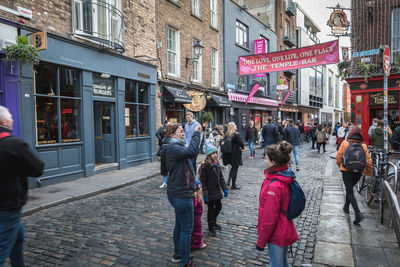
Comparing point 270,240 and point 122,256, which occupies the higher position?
point 270,240

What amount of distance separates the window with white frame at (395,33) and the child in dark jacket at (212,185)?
1158cm

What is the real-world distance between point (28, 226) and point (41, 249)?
45.6 inches

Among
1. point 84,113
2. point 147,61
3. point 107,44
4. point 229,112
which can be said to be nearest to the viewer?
point 84,113

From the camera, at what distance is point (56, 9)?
321 inches

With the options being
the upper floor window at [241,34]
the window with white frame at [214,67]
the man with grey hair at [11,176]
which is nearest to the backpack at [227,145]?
the man with grey hair at [11,176]

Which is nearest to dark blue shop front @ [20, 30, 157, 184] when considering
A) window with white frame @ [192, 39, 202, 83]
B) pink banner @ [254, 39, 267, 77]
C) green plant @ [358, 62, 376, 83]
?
window with white frame @ [192, 39, 202, 83]

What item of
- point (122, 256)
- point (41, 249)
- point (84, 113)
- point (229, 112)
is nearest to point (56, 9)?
point (84, 113)

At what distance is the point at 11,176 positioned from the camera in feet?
8.52

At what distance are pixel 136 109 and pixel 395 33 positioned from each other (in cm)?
1134

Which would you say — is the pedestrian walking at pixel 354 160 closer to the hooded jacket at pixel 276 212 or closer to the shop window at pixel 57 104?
the hooded jacket at pixel 276 212

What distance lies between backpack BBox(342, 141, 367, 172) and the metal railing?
7.57 meters

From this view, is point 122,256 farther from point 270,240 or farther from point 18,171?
point 270,240

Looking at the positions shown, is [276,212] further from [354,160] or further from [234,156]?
[234,156]

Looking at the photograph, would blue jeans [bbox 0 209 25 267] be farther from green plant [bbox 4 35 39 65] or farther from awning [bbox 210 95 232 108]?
awning [bbox 210 95 232 108]
